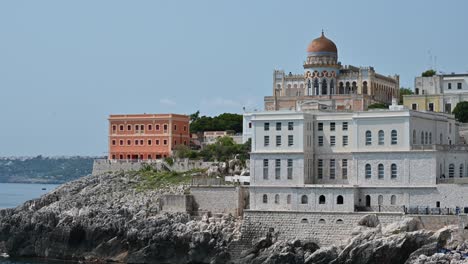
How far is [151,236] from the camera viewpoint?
74.2m

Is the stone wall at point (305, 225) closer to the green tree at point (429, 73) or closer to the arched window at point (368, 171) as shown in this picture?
the arched window at point (368, 171)

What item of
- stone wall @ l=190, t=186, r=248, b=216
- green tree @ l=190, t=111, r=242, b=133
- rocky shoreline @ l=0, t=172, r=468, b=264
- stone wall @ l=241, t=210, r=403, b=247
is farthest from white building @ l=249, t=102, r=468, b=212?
green tree @ l=190, t=111, r=242, b=133

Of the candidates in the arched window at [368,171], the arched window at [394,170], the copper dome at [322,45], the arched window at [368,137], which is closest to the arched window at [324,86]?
the copper dome at [322,45]

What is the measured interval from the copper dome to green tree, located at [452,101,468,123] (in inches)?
597

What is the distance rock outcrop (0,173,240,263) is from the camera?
72.8 m

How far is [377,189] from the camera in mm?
69375

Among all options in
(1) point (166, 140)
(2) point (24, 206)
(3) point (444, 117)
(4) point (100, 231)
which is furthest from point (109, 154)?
(3) point (444, 117)

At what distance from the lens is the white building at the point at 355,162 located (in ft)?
224

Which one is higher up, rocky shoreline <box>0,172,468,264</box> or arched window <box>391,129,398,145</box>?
arched window <box>391,129,398,145</box>

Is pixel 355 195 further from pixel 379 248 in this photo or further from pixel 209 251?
pixel 209 251

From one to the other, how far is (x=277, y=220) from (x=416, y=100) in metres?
23.3

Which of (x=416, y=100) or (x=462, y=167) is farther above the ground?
(x=416, y=100)

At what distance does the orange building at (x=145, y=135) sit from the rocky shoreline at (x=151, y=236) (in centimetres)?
696

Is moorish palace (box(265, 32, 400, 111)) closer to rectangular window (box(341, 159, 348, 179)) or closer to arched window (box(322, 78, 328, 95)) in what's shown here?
arched window (box(322, 78, 328, 95))
